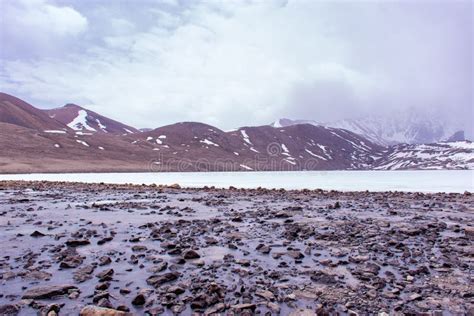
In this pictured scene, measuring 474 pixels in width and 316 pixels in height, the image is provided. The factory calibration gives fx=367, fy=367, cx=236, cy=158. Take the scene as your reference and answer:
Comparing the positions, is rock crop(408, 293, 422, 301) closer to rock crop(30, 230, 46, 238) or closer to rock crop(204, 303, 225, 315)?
rock crop(204, 303, 225, 315)

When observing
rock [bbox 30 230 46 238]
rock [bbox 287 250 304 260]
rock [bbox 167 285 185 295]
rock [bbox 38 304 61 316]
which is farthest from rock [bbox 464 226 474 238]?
rock [bbox 30 230 46 238]

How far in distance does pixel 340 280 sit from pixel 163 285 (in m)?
4.19

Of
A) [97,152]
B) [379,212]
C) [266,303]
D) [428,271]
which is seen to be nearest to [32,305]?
[266,303]

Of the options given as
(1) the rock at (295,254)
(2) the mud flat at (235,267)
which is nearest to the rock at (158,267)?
(2) the mud flat at (235,267)

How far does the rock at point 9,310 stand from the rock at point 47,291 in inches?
21.3

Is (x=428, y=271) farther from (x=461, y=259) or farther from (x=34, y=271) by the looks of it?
(x=34, y=271)

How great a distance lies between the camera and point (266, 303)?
7.44 m

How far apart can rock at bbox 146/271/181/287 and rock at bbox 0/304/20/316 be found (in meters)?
2.67

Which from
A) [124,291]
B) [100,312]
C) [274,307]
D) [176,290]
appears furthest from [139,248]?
[274,307]

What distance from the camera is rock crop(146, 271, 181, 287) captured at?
8.59 meters

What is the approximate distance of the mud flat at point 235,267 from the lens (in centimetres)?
734

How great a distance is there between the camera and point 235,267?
32.6 feet

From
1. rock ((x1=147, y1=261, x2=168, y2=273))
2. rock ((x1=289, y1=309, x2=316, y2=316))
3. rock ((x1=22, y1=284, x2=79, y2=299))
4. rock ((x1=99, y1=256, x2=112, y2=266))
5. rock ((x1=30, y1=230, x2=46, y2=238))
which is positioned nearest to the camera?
rock ((x1=289, y1=309, x2=316, y2=316))

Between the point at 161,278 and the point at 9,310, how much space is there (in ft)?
10.1
